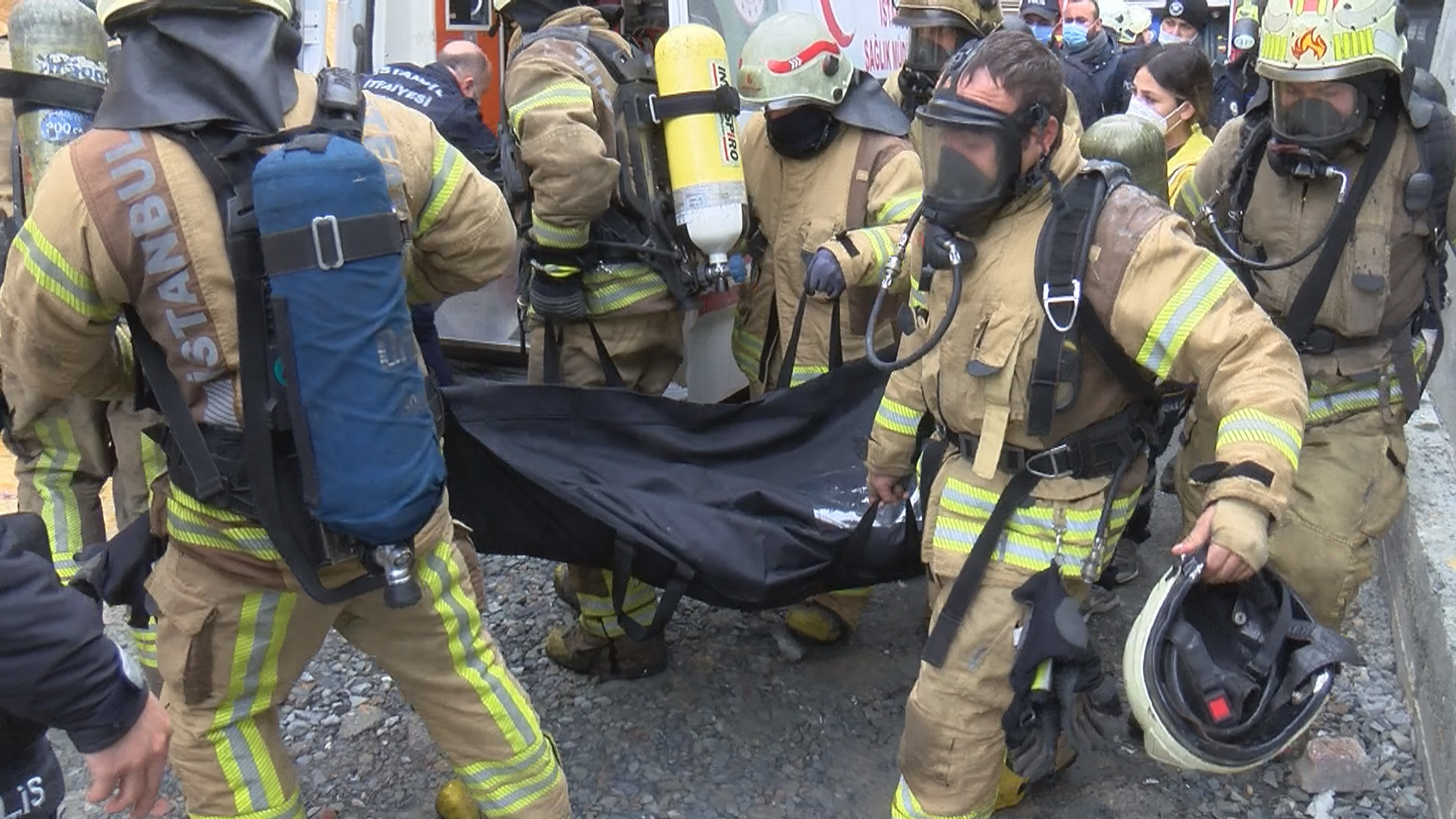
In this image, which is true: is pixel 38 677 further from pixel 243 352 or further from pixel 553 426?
pixel 553 426

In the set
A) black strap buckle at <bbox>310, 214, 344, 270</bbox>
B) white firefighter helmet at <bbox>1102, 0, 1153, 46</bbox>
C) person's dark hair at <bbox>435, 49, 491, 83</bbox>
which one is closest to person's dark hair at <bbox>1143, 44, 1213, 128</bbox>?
person's dark hair at <bbox>435, 49, 491, 83</bbox>

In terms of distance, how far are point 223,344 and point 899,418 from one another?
153cm

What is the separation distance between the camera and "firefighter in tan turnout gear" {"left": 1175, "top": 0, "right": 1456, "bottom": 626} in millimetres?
3020

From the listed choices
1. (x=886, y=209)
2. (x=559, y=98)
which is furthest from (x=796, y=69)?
(x=559, y=98)

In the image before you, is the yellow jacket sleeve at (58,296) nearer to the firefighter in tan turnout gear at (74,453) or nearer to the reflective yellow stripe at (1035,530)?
the firefighter in tan turnout gear at (74,453)

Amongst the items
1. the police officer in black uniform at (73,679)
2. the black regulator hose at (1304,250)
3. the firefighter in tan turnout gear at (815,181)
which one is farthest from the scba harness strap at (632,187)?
the police officer in black uniform at (73,679)

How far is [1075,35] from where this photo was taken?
7836mm

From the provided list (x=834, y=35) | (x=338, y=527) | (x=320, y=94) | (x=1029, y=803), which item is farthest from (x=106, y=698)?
(x=834, y=35)

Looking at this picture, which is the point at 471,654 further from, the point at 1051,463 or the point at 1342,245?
the point at 1342,245

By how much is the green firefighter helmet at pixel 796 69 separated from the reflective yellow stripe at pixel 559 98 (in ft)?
1.87

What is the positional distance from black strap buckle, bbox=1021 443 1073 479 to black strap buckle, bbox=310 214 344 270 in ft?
4.78

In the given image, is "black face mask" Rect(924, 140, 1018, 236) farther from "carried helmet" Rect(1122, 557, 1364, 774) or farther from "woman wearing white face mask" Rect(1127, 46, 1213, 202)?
"woman wearing white face mask" Rect(1127, 46, 1213, 202)

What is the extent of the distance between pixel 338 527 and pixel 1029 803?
80.7 inches

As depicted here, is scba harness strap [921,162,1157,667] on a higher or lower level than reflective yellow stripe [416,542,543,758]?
higher
